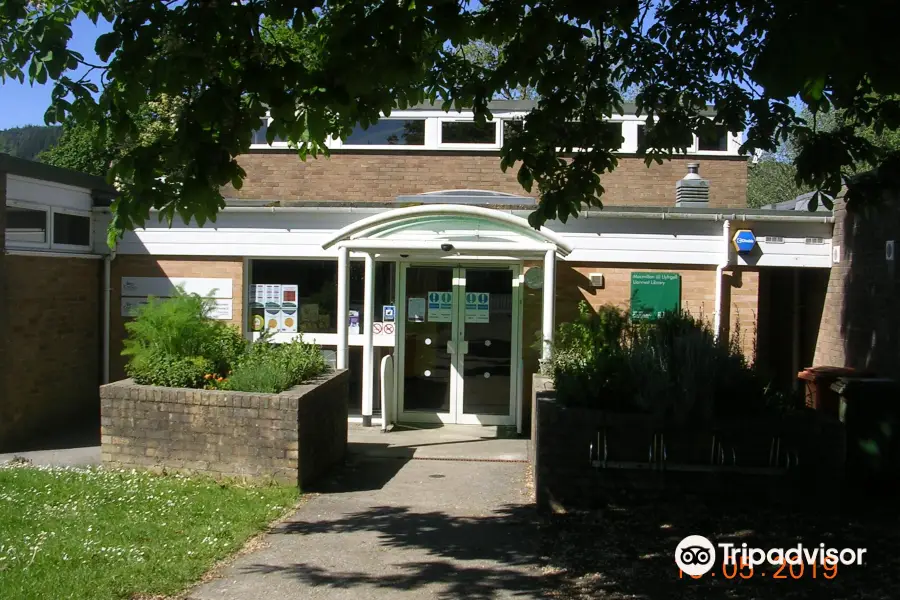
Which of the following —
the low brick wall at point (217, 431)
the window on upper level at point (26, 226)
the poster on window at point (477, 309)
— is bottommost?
the low brick wall at point (217, 431)

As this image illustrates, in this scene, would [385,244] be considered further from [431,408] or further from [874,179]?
[874,179]

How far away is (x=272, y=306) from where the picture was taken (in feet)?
42.9

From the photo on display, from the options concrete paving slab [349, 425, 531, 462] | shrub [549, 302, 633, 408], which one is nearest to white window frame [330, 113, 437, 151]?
shrub [549, 302, 633, 408]

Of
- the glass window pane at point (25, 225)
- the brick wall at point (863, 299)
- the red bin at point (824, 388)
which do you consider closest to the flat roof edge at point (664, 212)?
the brick wall at point (863, 299)

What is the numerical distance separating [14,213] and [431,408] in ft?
19.6

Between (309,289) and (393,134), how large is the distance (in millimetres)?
3946

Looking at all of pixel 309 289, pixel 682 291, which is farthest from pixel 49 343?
pixel 682 291

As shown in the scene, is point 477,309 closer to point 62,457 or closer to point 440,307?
point 440,307

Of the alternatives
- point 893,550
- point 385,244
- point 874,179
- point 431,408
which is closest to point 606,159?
point 874,179

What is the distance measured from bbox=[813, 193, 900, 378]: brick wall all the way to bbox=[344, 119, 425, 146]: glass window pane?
22.6 ft

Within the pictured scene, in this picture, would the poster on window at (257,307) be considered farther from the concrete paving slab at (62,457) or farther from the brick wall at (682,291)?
the brick wall at (682,291)

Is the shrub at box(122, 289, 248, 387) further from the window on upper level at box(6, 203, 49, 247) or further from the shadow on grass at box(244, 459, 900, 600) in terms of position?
the shadow on grass at box(244, 459, 900, 600)

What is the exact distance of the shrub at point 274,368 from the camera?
9.01 meters

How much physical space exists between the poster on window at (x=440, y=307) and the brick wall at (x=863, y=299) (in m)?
5.21
